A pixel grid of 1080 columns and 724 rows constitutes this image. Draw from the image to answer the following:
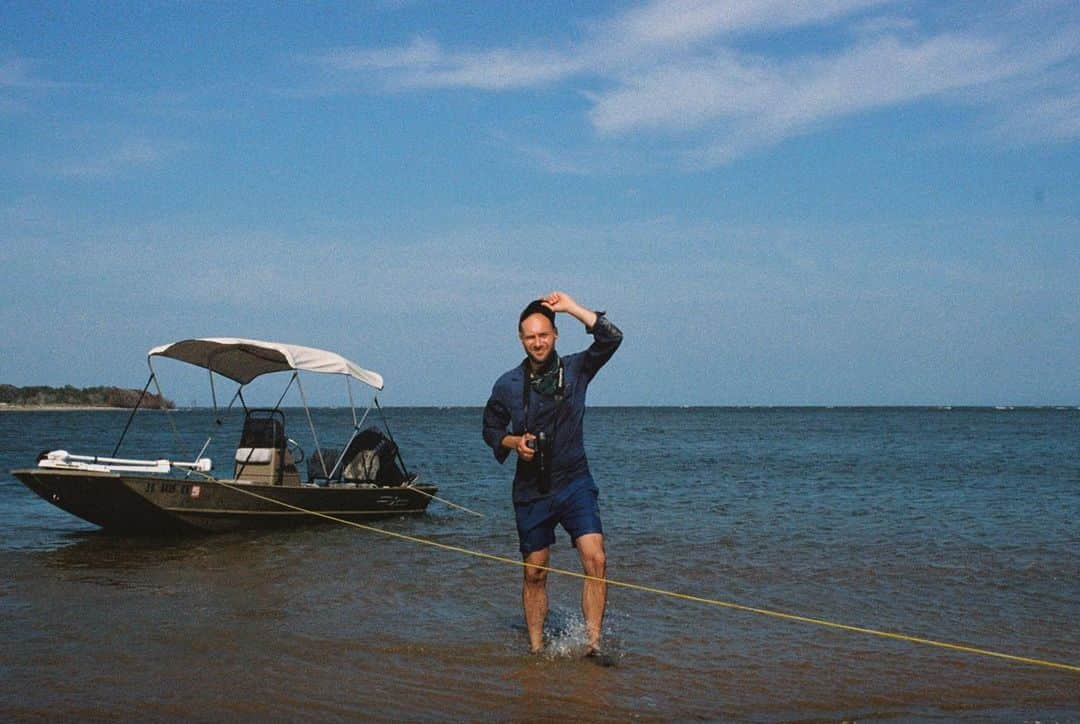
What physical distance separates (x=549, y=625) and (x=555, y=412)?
2568mm

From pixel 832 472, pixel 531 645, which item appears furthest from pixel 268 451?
pixel 832 472

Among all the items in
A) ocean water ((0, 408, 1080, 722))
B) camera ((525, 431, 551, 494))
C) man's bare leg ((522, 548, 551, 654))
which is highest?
camera ((525, 431, 551, 494))

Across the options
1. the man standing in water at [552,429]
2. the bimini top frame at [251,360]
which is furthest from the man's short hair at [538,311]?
the bimini top frame at [251,360]

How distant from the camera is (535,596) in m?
6.69

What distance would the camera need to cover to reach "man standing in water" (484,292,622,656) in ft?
19.9

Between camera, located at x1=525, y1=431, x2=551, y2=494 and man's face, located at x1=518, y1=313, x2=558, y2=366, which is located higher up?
man's face, located at x1=518, y1=313, x2=558, y2=366

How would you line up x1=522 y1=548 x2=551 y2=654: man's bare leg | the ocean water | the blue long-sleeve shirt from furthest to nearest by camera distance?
1. x1=522 y1=548 x2=551 y2=654: man's bare leg
2. the blue long-sleeve shirt
3. the ocean water

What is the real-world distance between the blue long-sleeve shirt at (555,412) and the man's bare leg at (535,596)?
41 cm

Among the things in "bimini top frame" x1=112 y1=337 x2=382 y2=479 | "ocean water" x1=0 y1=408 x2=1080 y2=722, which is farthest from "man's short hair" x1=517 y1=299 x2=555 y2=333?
"bimini top frame" x1=112 y1=337 x2=382 y2=479

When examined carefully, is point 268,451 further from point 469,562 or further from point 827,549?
point 827,549

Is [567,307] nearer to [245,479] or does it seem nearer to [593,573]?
[593,573]

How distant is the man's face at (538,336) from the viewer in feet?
19.9

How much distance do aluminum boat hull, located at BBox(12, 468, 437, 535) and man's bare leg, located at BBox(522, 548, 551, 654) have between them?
704cm

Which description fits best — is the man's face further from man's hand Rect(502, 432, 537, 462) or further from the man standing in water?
man's hand Rect(502, 432, 537, 462)
